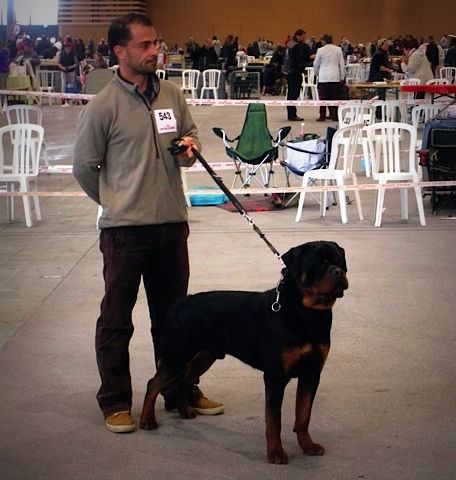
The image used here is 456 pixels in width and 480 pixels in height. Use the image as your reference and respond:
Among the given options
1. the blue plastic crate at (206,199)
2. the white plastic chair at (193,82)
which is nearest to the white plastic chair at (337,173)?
the blue plastic crate at (206,199)

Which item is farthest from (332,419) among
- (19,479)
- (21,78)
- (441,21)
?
(441,21)

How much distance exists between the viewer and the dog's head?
3834 millimetres

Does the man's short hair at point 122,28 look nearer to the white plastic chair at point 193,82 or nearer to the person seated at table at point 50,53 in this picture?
the white plastic chair at point 193,82

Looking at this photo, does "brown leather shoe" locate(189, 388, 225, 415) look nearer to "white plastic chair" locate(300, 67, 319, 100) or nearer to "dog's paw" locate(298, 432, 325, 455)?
"dog's paw" locate(298, 432, 325, 455)

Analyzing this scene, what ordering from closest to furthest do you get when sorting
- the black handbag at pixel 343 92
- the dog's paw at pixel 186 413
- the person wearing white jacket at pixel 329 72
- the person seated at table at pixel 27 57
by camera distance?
the dog's paw at pixel 186 413 < the person wearing white jacket at pixel 329 72 < the black handbag at pixel 343 92 < the person seated at table at pixel 27 57

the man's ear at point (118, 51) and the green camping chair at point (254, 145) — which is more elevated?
the man's ear at point (118, 51)

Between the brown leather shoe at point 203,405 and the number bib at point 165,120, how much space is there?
1170 millimetres

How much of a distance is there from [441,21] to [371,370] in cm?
4029

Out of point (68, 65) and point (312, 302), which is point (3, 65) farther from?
point (312, 302)

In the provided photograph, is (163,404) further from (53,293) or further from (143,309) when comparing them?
(53,293)

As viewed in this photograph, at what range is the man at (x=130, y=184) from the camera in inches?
173

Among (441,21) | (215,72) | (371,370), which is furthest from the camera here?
(441,21)

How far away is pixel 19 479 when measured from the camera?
4.11 metres

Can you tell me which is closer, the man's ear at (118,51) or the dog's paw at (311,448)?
the dog's paw at (311,448)
